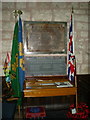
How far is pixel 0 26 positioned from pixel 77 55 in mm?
2122

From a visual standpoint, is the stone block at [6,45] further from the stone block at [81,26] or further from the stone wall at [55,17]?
the stone block at [81,26]

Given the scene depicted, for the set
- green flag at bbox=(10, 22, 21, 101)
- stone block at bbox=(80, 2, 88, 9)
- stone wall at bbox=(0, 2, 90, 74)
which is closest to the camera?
green flag at bbox=(10, 22, 21, 101)

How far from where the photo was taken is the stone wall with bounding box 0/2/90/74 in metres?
3.49

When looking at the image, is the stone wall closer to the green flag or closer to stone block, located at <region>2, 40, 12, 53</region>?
stone block, located at <region>2, 40, 12, 53</region>

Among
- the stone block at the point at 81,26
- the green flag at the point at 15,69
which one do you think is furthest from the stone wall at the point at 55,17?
the green flag at the point at 15,69

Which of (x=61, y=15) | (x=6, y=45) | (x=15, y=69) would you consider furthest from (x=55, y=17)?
(x=15, y=69)

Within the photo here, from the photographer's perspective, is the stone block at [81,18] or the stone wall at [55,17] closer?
the stone wall at [55,17]

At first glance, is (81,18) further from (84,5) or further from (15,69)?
(15,69)

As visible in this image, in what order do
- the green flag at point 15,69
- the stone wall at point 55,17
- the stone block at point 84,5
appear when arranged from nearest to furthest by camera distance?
the green flag at point 15,69 → the stone wall at point 55,17 → the stone block at point 84,5

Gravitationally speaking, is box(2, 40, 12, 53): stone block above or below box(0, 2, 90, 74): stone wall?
below

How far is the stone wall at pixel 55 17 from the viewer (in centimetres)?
349

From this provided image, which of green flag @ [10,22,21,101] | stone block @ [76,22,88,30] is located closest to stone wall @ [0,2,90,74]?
stone block @ [76,22,88,30]

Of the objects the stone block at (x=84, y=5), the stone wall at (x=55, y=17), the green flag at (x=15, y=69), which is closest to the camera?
the green flag at (x=15, y=69)

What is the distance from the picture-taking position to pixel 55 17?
358 centimetres
